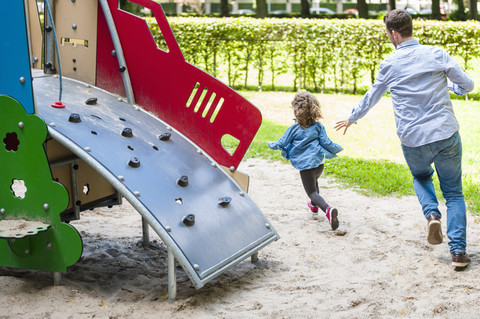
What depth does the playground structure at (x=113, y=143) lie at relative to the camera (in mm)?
3982

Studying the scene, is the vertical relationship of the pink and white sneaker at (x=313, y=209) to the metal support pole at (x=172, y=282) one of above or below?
below

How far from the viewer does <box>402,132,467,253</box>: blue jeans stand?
4.45 metres

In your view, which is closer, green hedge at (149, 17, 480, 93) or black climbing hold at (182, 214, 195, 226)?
black climbing hold at (182, 214, 195, 226)

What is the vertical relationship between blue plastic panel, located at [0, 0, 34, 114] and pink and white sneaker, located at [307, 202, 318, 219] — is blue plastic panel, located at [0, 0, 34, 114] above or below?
above

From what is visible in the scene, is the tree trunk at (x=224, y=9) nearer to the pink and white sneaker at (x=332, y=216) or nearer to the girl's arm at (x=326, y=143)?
the girl's arm at (x=326, y=143)

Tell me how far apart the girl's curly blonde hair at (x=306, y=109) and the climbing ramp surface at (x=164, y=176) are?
1145 mm

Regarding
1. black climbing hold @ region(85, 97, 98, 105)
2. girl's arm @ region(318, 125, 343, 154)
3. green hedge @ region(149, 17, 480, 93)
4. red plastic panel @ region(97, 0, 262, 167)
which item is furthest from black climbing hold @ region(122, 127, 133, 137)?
green hedge @ region(149, 17, 480, 93)

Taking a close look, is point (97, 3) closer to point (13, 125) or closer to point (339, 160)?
point (13, 125)

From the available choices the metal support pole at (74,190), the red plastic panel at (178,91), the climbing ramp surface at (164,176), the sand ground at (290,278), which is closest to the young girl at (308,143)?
the sand ground at (290,278)

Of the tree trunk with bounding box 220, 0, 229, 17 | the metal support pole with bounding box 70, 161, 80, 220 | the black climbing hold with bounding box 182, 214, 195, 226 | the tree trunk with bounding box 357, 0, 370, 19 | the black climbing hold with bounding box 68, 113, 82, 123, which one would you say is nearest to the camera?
the black climbing hold with bounding box 182, 214, 195, 226

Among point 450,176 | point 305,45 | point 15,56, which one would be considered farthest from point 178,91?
point 305,45

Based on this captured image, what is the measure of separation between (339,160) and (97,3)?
411cm

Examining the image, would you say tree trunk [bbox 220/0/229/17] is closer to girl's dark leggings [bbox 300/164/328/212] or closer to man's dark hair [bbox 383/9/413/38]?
girl's dark leggings [bbox 300/164/328/212]

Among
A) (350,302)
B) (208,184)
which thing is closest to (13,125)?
(208,184)
